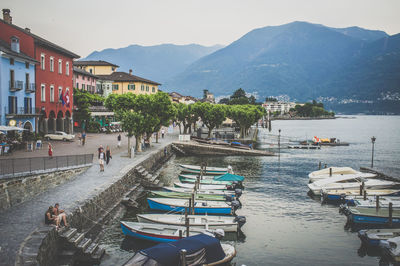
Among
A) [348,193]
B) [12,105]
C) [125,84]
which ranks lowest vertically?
[348,193]

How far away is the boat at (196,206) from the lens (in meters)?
28.5

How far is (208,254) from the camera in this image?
17.2 m

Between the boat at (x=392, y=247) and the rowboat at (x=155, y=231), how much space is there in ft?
38.1

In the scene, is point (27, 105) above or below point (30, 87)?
below

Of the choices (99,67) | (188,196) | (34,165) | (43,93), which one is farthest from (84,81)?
(188,196)

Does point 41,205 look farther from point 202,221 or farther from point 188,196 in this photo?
point 188,196

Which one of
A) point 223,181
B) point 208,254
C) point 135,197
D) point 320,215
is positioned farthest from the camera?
point 223,181

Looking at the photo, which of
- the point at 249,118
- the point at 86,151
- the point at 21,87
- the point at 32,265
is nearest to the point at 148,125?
the point at 86,151

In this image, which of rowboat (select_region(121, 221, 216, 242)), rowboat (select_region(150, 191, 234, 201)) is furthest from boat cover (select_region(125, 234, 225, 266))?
rowboat (select_region(150, 191, 234, 201))

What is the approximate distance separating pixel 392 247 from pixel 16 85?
43.9 m

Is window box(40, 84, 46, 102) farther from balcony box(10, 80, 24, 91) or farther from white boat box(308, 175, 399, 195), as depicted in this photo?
white boat box(308, 175, 399, 195)

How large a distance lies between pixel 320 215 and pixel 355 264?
9603mm

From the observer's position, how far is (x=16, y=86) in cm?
4347

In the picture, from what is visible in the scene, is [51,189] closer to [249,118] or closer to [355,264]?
[355,264]
